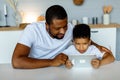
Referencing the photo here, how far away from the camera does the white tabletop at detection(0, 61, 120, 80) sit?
1090mm

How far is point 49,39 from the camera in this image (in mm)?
1564

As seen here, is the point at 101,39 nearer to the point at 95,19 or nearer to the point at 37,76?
the point at 95,19

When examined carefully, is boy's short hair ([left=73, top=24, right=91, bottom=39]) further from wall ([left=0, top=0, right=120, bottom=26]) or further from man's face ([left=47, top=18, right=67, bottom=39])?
wall ([left=0, top=0, right=120, bottom=26])

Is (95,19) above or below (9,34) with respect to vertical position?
above

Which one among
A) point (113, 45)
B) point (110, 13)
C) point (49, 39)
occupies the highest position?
point (110, 13)

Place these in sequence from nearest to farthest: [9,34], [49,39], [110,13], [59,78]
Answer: [59,78]
[49,39]
[9,34]
[110,13]

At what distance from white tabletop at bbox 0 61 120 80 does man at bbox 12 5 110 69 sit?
59mm

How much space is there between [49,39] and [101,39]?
4.62ft

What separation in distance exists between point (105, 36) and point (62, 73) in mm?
1750

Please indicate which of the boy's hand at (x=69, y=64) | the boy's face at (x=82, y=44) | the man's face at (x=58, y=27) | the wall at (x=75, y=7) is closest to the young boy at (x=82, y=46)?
the boy's face at (x=82, y=44)

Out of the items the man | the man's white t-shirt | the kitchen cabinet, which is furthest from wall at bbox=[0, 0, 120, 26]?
the man's white t-shirt

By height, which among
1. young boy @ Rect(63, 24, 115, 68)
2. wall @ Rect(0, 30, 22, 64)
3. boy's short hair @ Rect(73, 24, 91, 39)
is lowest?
wall @ Rect(0, 30, 22, 64)

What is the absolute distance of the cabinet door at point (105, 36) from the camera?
9.16 feet

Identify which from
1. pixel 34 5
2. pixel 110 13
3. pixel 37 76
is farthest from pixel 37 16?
pixel 37 76
